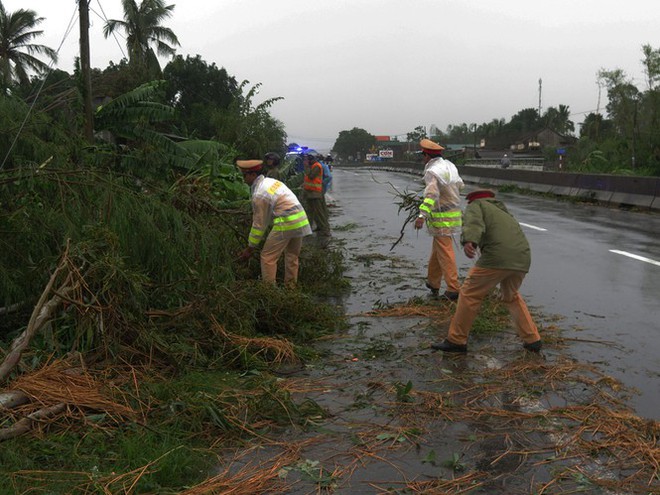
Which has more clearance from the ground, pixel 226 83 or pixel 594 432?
pixel 226 83

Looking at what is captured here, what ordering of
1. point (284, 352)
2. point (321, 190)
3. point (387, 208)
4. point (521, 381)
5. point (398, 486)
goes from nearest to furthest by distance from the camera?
point (398, 486) < point (521, 381) < point (284, 352) < point (321, 190) < point (387, 208)

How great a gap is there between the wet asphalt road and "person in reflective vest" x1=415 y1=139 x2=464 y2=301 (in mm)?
669

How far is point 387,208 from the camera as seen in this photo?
21328mm

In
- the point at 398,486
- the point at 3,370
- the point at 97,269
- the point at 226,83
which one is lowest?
the point at 398,486

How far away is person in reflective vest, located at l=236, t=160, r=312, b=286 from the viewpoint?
7281mm

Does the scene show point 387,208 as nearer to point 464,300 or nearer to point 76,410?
point 464,300

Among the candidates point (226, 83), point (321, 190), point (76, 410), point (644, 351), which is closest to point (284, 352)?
point (76, 410)

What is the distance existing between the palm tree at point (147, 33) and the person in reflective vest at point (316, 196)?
31580mm

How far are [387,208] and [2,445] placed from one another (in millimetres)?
18101

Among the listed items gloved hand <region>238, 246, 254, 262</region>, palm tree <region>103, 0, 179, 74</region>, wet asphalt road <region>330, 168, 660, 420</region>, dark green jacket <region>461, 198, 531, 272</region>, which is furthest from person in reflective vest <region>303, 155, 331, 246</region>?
palm tree <region>103, 0, 179, 74</region>

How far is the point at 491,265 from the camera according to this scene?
18.1 ft

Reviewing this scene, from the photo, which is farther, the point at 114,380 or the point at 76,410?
the point at 114,380

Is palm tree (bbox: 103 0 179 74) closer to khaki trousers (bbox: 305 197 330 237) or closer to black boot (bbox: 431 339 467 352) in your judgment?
khaki trousers (bbox: 305 197 330 237)

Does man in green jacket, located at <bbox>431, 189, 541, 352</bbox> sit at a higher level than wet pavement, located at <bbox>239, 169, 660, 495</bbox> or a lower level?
higher
